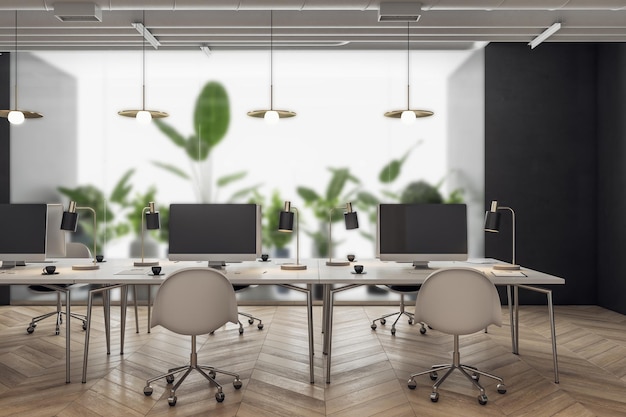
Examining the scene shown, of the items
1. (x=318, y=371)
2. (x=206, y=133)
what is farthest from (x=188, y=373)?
(x=206, y=133)

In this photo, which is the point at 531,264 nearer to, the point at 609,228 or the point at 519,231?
the point at 519,231

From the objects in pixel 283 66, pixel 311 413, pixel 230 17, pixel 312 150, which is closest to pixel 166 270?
pixel 311 413

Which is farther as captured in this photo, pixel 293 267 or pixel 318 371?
pixel 293 267

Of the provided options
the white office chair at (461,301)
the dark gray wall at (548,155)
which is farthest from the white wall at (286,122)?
the white office chair at (461,301)

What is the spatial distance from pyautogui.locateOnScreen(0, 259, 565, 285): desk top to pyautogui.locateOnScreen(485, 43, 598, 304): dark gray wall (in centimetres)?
231

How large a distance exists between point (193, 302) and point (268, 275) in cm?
67

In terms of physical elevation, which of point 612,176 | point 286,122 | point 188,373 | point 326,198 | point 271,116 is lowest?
point 188,373

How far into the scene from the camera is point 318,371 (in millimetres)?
3660

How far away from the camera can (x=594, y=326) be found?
513 centimetres

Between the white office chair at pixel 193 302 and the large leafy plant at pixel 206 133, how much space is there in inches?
131

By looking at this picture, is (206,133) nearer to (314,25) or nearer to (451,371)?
(314,25)

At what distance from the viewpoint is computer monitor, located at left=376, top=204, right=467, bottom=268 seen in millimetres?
3863

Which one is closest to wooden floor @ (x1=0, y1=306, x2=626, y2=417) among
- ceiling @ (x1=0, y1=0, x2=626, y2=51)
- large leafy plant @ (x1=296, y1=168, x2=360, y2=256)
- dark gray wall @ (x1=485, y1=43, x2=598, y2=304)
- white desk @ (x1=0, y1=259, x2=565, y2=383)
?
white desk @ (x1=0, y1=259, x2=565, y2=383)

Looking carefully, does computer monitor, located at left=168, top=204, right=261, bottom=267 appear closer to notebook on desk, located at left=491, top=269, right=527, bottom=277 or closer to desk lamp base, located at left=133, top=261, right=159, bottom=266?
desk lamp base, located at left=133, top=261, right=159, bottom=266
